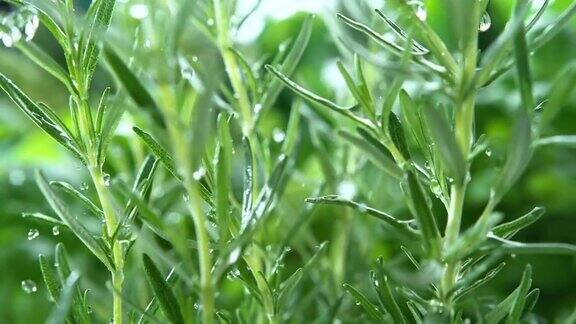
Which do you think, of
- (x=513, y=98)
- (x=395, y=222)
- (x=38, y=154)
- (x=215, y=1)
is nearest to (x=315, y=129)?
(x=215, y=1)

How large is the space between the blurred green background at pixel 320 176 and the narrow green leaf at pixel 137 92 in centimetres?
34

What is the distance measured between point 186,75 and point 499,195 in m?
0.15

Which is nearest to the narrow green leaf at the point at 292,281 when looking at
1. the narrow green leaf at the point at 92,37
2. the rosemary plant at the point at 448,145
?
the rosemary plant at the point at 448,145

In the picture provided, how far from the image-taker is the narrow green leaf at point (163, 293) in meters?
0.33

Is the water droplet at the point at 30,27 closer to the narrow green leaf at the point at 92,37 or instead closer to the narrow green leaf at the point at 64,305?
the narrow green leaf at the point at 92,37

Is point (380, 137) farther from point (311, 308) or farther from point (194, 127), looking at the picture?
point (311, 308)

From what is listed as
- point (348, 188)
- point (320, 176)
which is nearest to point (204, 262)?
point (348, 188)

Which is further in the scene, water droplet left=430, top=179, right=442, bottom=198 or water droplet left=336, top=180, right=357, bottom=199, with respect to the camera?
water droplet left=336, top=180, right=357, bottom=199

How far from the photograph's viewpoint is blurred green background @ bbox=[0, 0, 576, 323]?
817 mm

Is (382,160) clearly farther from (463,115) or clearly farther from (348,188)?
(348,188)

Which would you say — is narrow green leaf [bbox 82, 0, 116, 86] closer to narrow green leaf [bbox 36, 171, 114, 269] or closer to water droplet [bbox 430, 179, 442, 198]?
narrow green leaf [bbox 36, 171, 114, 269]

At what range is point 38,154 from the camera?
127 cm

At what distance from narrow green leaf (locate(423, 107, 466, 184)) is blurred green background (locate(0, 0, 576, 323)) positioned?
0.30 metres

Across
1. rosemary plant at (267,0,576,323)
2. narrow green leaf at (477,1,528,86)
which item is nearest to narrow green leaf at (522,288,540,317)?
rosemary plant at (267,0,576,323)
